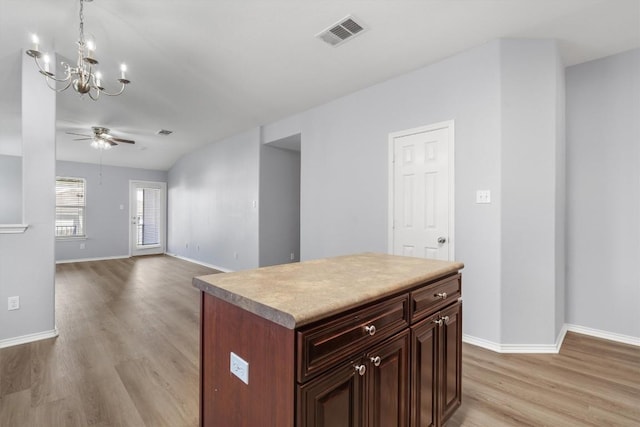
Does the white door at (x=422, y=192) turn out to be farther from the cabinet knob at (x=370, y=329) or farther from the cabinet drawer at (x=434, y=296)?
the cabinet knob at (x=370, y=329)

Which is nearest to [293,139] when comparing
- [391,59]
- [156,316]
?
[391,59]

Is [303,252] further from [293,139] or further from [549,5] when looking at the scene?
[549,5]

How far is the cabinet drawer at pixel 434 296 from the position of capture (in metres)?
1.35

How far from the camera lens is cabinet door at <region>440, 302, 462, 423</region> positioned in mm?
1541

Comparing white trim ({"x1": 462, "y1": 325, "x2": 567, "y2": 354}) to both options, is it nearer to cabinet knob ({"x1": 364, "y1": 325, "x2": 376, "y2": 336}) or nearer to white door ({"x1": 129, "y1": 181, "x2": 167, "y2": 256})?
cabinet knob ({"x1": 364, "y1": 325, "x2": 376, "y2": 336})

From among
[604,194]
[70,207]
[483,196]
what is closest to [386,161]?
[483,196]

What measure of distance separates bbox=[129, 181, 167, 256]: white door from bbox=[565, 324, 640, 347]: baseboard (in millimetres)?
9042

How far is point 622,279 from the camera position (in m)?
2.79

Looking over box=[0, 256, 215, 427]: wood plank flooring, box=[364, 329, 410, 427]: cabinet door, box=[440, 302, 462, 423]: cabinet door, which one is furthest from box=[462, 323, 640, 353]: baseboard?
box=[0, 256, 215, 427]: wood plank flooring

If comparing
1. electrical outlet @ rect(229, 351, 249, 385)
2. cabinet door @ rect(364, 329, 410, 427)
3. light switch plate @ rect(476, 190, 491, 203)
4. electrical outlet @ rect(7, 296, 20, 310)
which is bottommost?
electrical outlet @ rect(7, 296, 20, 310)

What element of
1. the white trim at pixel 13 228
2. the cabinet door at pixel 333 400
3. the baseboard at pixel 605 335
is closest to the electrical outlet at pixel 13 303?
the white trim at pixel 13 228

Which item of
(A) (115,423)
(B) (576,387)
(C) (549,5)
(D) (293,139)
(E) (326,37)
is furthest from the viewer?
(D) (293,139)

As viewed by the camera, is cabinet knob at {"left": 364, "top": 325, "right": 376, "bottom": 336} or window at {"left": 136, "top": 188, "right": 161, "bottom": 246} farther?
window at {"left": 136, "top": 188, "right": 161, "bottom": 246}

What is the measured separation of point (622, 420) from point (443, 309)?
131cm
